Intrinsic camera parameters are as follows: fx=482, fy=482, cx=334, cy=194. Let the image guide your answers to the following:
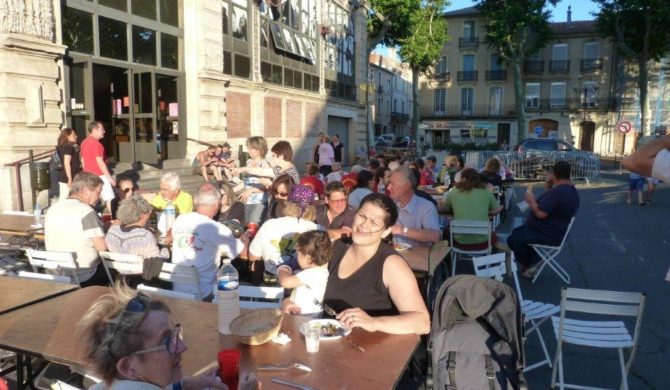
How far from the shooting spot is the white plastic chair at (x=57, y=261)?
419 centimetres

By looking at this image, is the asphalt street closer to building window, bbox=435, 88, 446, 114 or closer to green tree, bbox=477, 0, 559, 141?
green tree, bbox=477, 0, 559, 141

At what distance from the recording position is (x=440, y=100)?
49.2 meters

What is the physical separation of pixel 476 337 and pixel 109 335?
2031 mm

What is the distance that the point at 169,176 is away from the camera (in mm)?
6305

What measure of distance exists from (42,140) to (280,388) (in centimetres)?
931

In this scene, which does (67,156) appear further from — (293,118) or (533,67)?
(533,67)

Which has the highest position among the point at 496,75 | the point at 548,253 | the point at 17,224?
the point at 496,75

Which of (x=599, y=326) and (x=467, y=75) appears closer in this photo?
(x=599, y=326)

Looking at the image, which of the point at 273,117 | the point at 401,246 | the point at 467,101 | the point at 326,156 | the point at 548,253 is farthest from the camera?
the point at 467,101

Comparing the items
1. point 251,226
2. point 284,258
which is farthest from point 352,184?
point 284,258

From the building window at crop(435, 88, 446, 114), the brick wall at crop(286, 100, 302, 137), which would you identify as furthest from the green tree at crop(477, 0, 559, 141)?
the brick wall at crop(286, 100, 302, 137)

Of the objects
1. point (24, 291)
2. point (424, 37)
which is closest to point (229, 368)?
point (24, 291)

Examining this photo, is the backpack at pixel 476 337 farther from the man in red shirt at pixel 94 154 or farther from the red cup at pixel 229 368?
the man in red shirt at pixel 94 154

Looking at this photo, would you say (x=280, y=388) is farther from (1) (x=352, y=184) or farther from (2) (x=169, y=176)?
(1) (x=352, y=184)
